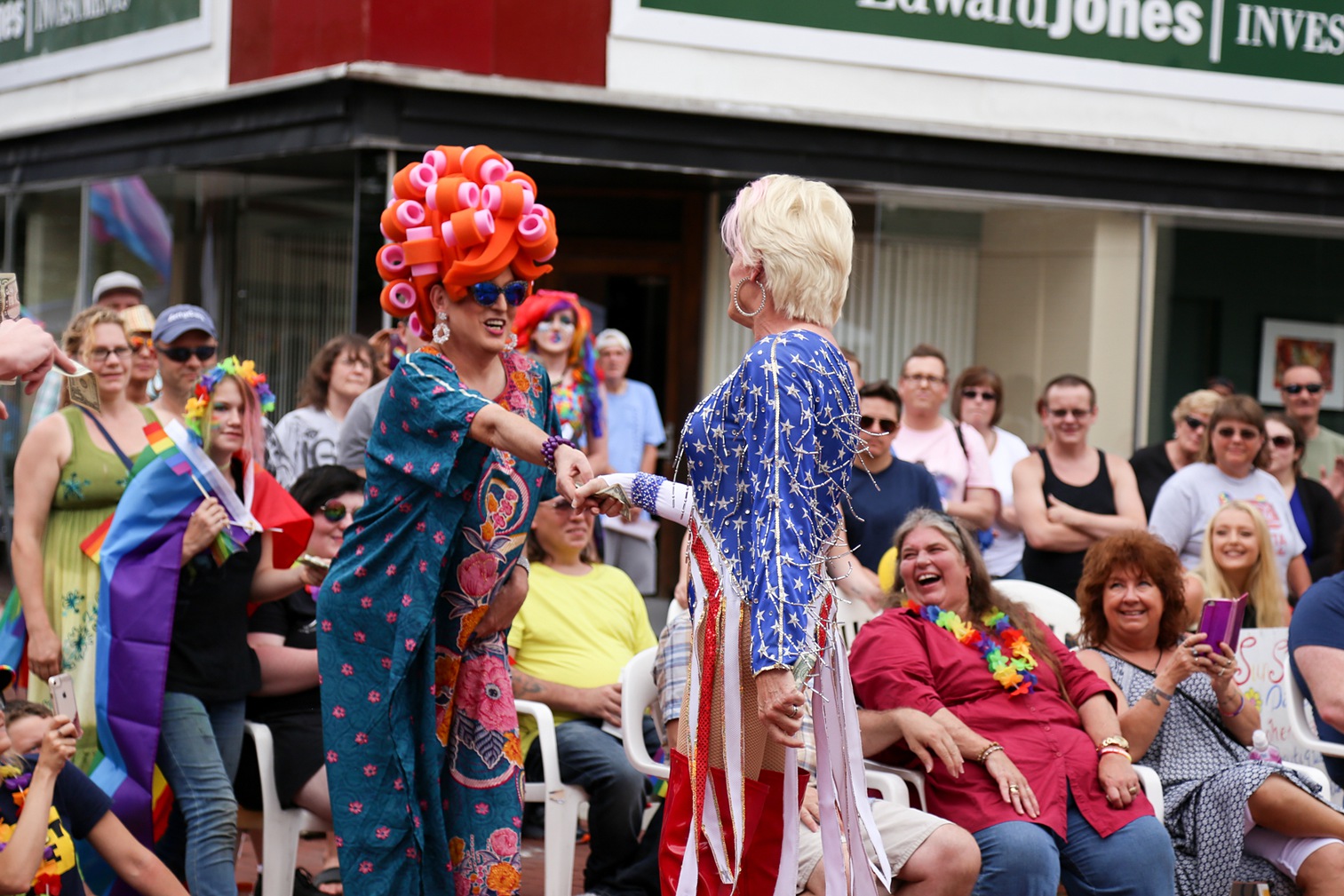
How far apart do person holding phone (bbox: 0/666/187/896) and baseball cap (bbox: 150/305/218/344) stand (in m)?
1.64

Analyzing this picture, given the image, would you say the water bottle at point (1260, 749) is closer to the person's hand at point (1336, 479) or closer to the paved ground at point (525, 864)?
the paved ground at point (525, 864)

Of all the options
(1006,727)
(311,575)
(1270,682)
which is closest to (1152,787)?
(1006,727)

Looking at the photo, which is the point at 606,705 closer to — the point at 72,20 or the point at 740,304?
the point at 740,304

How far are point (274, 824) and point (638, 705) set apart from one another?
3.84 ft

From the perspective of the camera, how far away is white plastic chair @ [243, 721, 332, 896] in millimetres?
4895

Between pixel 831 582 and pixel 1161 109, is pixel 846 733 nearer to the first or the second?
pixel 831 582

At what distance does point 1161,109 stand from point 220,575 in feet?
25.4

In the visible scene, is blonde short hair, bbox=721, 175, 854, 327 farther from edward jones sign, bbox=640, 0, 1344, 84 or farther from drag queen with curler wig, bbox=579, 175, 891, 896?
edward jones sign, bbox=640, 0, 1344, 84

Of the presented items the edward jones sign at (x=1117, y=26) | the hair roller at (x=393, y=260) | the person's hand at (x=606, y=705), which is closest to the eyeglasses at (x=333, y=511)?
the person's hand at (x=606, y=705)

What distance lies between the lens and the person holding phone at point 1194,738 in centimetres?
482

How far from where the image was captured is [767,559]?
301 centimetres

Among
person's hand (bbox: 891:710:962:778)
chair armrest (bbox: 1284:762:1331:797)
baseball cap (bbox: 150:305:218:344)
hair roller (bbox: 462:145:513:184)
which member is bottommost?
chair armrest (bbox: 1284:762:1331:797)

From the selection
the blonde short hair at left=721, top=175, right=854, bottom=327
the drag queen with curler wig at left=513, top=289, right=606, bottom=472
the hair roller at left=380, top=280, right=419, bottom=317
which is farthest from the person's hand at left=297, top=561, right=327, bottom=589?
the drag queen with curler wig at left=513, top=289, right=606, bottom=472

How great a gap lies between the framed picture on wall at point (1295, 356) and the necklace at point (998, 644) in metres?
6.72
